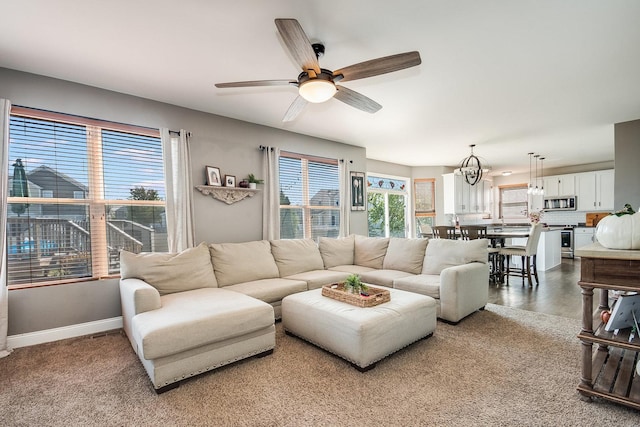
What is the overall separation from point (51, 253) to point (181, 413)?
2.35 meters

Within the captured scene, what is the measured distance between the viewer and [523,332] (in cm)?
294

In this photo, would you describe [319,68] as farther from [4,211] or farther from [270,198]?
[4,211]

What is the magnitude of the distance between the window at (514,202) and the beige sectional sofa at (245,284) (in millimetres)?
7196

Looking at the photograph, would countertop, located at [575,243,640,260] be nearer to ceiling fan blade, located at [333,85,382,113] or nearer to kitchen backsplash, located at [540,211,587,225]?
ceiling fan blade, located at [333,85,382,113]

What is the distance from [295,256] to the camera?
13.7 feet

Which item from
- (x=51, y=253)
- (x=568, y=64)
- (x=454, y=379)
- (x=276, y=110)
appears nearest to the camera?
(x=454, y=379)

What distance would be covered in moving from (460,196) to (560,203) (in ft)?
9.18

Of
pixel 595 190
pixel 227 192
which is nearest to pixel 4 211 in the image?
pixel 227 192

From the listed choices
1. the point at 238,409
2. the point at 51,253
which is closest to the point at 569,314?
the point at 238,409

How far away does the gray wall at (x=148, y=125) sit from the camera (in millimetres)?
2914

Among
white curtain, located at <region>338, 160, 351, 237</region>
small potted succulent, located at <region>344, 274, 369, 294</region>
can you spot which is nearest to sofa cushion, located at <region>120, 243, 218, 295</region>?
small potted succulent, located at <region>344, 274, 369, 294</region>

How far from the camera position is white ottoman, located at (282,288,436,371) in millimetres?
2230

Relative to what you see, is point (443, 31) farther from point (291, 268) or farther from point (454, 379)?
point (291, 268)

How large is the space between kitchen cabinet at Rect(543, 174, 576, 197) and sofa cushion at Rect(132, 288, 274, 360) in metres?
9.30
